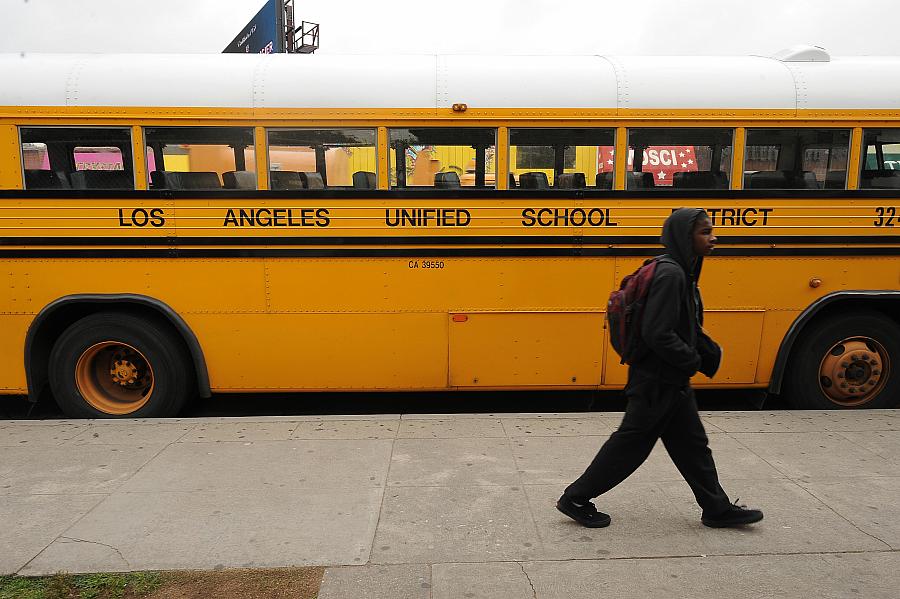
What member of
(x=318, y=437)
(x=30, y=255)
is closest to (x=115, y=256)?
(x=30, y=255)

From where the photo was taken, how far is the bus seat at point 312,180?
4902 millimetres

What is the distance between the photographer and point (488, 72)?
4.96 m

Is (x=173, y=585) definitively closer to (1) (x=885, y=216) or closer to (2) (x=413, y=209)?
(2) (x=413, y=209)

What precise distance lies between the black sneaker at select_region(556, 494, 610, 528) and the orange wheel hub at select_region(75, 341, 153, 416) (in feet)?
11.8

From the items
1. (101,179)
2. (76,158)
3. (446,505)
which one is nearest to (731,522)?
(446,505)

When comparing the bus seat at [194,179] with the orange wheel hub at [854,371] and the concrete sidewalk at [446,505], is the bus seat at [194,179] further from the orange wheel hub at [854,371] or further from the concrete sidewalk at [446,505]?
the orange wheel hub at [854,371]

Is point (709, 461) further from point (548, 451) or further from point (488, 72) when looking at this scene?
point (488, 72)

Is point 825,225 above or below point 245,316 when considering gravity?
above

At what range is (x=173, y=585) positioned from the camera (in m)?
2.89

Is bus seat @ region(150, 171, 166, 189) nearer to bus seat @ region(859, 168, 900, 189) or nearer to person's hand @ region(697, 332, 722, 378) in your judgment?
person's hand @ region(697, 332, 722, 378)

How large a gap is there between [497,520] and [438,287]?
2.12 metres

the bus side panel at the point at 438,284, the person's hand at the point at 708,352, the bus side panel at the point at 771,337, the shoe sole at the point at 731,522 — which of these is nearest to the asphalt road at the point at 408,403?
the bus side panel at the point at 771,337

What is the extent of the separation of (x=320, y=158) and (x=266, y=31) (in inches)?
662

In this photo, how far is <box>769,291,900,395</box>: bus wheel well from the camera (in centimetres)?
512
